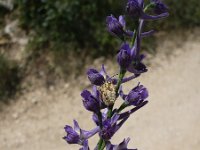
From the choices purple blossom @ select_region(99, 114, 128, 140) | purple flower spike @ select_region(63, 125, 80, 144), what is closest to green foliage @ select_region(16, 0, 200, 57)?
purple flower spike @ select_region(63, 125, 80, 144)

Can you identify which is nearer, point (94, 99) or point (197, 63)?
point (94, 99)

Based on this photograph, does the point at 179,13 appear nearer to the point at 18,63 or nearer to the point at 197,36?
the point at 197,36

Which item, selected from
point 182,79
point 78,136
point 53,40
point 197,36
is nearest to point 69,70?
point 53,40

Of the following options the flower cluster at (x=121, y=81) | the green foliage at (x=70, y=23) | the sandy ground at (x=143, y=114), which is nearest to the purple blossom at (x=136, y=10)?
the flower cluster at (x=121, y=81)

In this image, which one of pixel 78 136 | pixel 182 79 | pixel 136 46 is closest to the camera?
pixel 136 46

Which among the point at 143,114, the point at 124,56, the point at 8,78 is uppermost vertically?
the point at 124,56

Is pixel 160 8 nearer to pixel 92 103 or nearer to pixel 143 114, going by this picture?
pixel 92 103

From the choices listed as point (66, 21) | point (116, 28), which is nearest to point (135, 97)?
point (116, 28)
